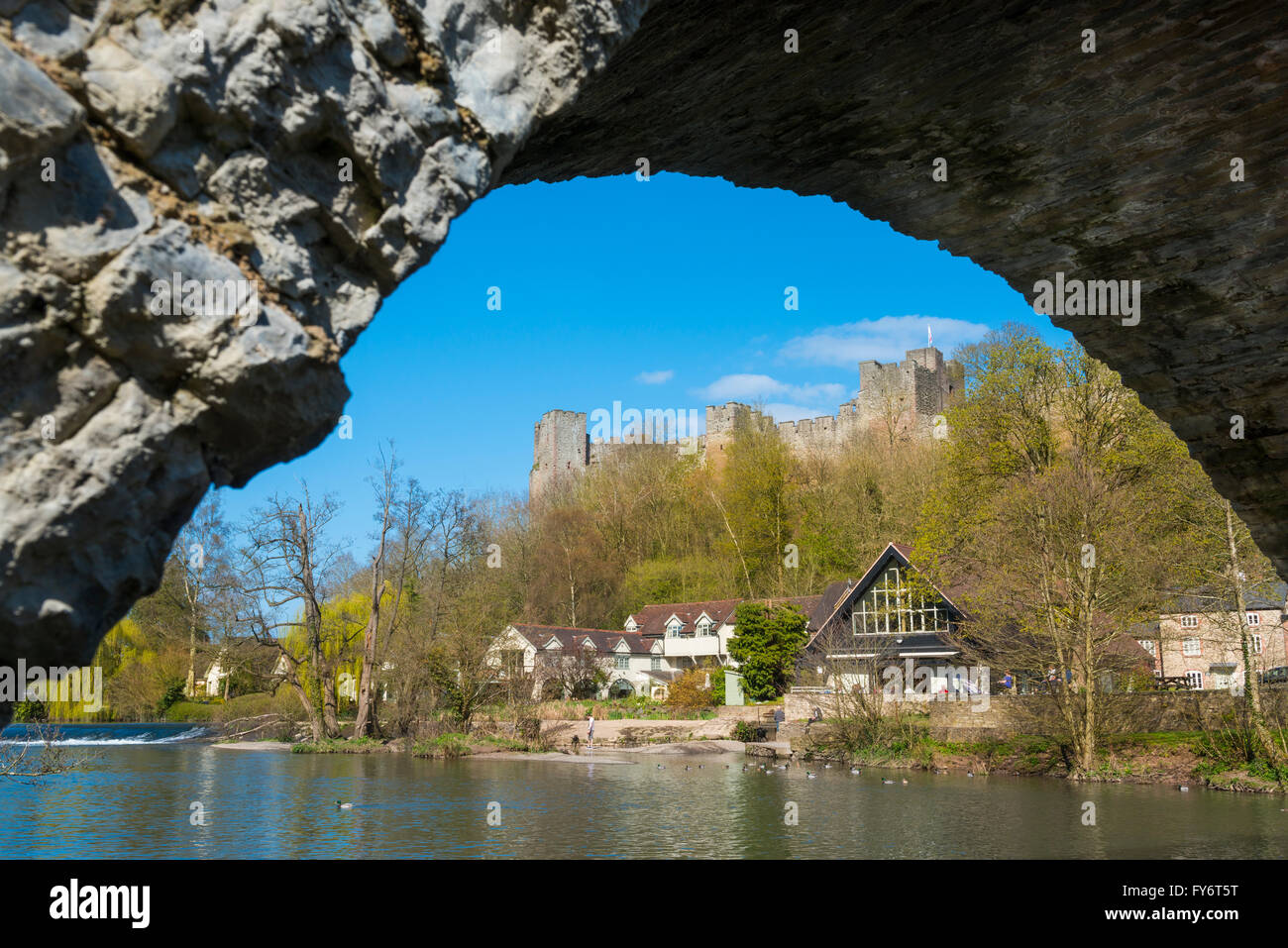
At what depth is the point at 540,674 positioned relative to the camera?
28203 mm

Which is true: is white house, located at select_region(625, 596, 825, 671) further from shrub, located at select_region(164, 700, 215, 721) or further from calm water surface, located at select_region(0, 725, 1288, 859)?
calm water surface, located at select_region(0, 725, 1288, 859)

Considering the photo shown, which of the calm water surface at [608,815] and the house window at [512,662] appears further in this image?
the house window at [512,662]

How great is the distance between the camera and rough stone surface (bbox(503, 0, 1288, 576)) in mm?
3150

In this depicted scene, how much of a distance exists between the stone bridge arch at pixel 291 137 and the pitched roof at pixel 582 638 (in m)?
28.8

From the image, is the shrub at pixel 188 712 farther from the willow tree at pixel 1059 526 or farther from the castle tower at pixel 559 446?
the castle tower at pixel 559 446

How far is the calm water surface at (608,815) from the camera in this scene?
10.8m

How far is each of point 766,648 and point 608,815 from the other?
15.4 meters

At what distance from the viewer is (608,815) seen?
1339 cm

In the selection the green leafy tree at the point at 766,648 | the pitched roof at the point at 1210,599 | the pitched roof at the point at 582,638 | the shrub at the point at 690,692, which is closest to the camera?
the pitched roof at the point at 1210,599

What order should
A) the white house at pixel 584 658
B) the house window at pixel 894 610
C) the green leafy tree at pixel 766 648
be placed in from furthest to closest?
the green leafy tree at pixel 766 648 < the house window at pixel 894 610 < the white house at pixel 584 658

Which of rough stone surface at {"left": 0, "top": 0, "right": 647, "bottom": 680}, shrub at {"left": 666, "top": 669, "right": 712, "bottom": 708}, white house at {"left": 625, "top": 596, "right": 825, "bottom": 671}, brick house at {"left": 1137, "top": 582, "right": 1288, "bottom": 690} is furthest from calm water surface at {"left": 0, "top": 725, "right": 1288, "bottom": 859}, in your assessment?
white house at {"left": 625, "top": 596, "right": 825, "bottom": 671}

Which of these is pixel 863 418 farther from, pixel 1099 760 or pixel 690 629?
pixel 1099 760

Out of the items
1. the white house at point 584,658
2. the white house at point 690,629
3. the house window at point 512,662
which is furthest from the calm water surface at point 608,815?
the white house at point 690,629
